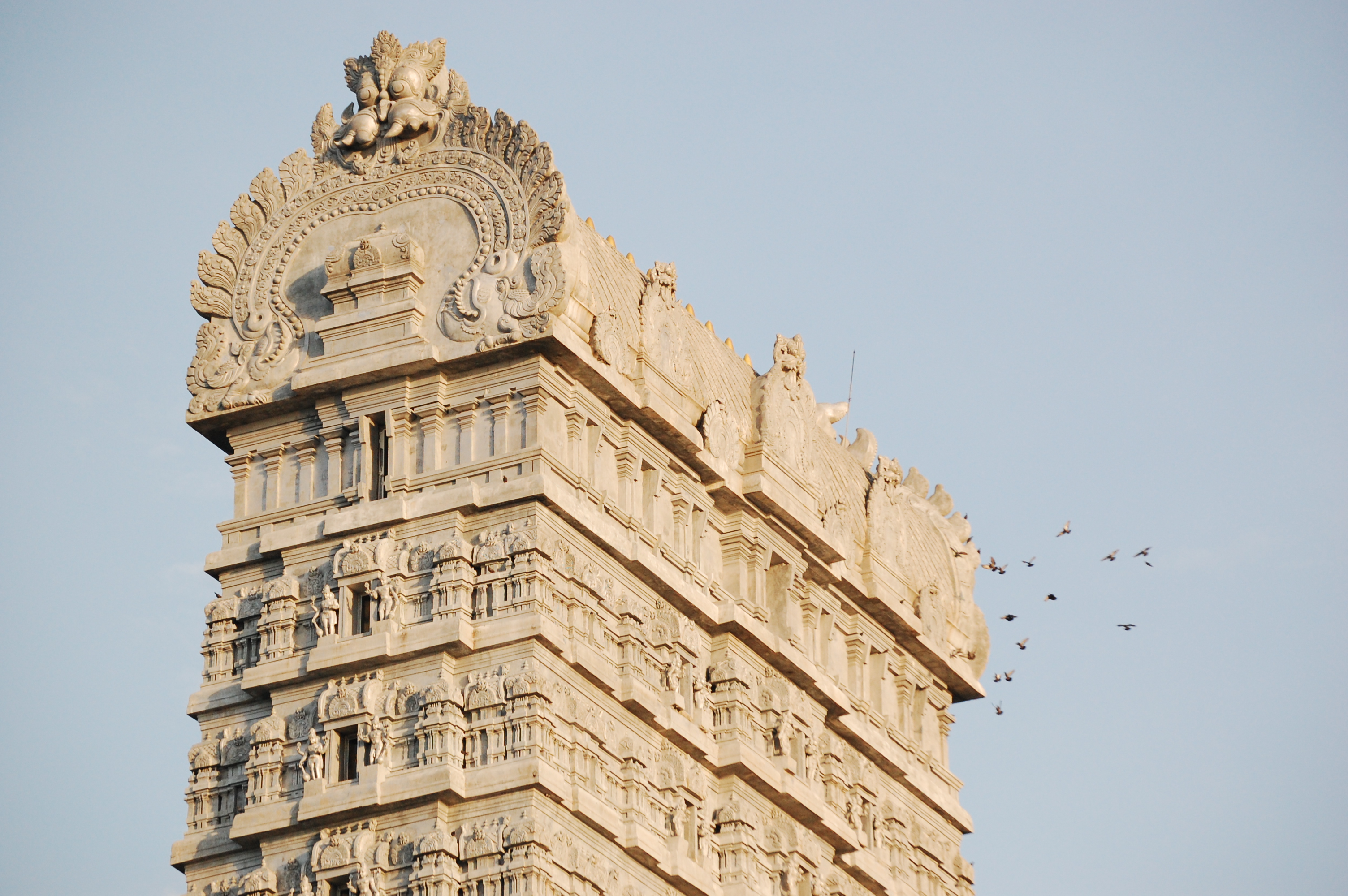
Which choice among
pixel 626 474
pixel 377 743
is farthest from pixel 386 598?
pixel 626 474

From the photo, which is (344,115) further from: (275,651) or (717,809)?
(717,809)

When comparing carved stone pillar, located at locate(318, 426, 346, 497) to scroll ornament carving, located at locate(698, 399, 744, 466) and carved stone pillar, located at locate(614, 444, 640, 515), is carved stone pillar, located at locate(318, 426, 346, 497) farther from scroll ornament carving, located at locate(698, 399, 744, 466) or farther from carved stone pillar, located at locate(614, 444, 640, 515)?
scroll ornament carving, located at locate(698, 399, 744, 466)

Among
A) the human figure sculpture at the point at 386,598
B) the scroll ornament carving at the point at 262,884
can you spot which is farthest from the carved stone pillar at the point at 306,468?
the scroll ornament carving at the point at 262,884

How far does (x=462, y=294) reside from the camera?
62.4 meters

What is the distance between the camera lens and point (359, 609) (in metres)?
61.2

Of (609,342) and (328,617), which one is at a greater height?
(609,342)

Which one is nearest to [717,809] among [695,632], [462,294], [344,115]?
[695,632]

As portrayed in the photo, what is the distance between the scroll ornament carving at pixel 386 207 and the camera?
62312 mm

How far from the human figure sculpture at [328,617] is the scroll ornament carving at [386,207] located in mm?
4685

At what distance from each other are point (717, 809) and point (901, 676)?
9.96 metres

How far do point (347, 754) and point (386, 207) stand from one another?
37.3 ft

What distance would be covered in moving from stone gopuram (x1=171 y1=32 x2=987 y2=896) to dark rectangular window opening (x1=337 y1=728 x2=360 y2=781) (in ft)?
0.15

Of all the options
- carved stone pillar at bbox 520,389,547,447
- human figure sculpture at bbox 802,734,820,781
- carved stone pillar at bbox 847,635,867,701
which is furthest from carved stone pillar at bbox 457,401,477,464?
carved stone pillar at bbox 847,635,867,701

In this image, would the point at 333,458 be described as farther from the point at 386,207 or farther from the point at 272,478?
the point at 386,207
